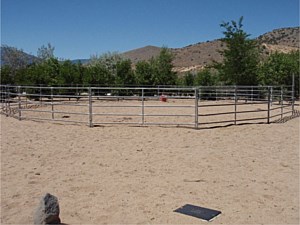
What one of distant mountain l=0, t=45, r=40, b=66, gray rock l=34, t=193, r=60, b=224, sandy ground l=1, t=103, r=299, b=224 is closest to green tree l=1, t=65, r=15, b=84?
distant mountain l=0, t=45, r=40, b=66

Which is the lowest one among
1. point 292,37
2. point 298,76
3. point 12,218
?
point 12,218

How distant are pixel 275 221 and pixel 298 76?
2272 cm

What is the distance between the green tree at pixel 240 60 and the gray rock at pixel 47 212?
22593mm

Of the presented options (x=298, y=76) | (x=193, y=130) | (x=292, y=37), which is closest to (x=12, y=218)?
(x=193, y=130)

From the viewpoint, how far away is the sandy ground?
387 cm

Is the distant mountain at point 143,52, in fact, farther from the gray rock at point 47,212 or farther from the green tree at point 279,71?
the gray rock at point 47,212

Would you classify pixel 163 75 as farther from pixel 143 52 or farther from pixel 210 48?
pixel 143 52

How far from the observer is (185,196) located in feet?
14.5

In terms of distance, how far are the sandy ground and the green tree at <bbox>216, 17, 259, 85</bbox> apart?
1597cm

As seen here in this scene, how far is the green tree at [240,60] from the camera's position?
971 inches

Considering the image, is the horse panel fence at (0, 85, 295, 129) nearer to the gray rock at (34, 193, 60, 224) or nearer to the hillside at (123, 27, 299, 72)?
the gray rock at (34, 193, 60, 224)

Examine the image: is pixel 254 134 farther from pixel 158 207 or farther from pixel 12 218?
pixel 12 218

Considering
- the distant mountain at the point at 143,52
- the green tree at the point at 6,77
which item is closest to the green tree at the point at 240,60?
the green tree at the point at 6,77

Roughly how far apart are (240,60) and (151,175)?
2083 cm
